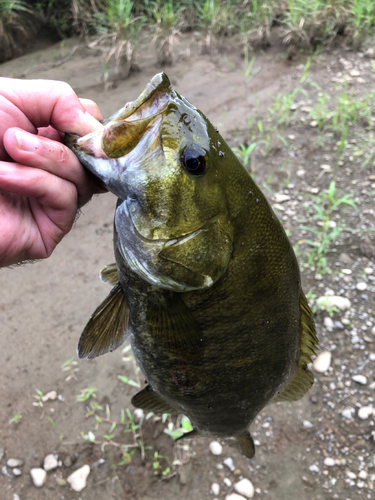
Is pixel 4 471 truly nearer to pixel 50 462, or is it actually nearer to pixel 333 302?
pixel 50 462

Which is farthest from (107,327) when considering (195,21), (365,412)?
(195,21)

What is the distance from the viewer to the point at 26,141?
1270 mm

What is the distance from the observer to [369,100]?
5.34m

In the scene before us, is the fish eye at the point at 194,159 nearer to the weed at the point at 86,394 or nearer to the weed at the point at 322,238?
the weed at the point at 86,394

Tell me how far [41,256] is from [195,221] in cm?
80

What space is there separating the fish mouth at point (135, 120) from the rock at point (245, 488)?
2.35m

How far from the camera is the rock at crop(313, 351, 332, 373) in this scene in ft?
9.76

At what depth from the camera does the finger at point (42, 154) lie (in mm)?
1261

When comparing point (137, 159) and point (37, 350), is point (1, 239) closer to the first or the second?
point (137, 159)

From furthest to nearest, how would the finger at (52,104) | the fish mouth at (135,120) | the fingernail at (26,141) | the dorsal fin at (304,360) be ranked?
the dorsal fin at (304,360), the finger at (52,104), the fingernail at (26,141), the fish mouth at (135,120)

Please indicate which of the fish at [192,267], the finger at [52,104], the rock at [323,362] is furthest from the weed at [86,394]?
the finger at [52,104]

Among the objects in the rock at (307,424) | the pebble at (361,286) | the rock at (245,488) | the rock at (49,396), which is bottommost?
the rock at (307,424)

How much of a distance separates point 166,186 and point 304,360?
1.03 metres

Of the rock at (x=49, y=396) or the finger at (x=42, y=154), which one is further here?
the rock at (x=49, y=396)
